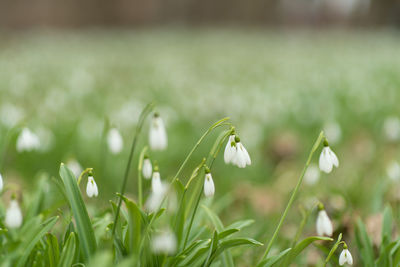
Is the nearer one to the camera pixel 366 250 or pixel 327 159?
pixel 327 159

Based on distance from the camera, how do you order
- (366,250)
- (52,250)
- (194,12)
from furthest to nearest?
(194,12)
(366,250)
(52,250)

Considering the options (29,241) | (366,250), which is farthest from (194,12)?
(29,241)

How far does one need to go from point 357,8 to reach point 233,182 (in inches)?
1185

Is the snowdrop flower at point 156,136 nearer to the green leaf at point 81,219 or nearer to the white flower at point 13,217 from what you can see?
the green leaf at point 81,219

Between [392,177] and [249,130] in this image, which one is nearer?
[392,177]

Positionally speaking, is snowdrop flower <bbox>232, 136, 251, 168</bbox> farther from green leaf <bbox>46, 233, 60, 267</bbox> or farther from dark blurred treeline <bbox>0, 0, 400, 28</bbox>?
dark blurred treeline <bbox>0, 0, 400, 28</bbox>

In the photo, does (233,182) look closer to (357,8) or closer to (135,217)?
(135,217)

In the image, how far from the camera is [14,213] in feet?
5.03

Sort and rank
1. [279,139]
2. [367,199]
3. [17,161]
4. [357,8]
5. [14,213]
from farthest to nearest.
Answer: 1. [357,8]
2. [279,139]
3. [17,161]
4. [367,199]
5. [14,213]

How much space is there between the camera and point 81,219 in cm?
161

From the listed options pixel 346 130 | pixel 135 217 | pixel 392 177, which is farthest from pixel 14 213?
pixel 346 130

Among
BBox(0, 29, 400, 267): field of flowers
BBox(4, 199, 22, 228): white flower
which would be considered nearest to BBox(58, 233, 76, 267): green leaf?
BBox(0, 29, 400, 267): field of flowers

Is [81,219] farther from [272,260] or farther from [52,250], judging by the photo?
[272,260]

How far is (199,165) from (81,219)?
428mm
